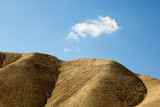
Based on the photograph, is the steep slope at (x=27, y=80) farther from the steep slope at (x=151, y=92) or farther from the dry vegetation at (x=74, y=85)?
the steep slope at (x=151, y=92)

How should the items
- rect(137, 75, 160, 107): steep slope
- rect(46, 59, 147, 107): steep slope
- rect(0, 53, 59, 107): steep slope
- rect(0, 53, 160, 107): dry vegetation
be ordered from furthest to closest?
rect(0, 53, 59, 107): steep slope
rect(0, 53, 160, 107): dry vegetation
rect(46, 59, 147, 107): steep slope
rect(137, 75, 160, 107): steep slope

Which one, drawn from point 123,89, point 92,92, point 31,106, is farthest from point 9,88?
point 123,89

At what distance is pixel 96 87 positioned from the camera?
40.9 meters

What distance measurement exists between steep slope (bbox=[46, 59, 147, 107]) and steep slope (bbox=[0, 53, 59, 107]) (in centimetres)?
217

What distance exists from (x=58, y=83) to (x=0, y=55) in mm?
21558

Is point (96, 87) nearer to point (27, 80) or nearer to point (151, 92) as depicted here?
point (151, 92)

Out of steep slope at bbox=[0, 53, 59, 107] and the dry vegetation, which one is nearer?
the dry vegetation

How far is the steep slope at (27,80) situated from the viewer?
41.7m

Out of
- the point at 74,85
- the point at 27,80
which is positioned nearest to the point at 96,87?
the point at 74,85

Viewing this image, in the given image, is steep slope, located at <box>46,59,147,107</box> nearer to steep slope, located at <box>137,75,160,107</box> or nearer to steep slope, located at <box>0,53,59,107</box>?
steep slope, located at <box>137,75,160,107</box>

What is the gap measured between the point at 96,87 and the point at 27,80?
633 inches

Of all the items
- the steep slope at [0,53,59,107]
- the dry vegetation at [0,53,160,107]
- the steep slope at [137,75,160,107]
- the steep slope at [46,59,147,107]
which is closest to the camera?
the steep slope at [137,75,160,107]

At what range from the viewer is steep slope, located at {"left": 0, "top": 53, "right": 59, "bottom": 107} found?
41719 mm

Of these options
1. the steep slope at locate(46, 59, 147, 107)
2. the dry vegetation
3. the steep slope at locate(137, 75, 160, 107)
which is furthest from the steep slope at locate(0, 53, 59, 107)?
the steep slope at locate(137, 75, 160, 107)
